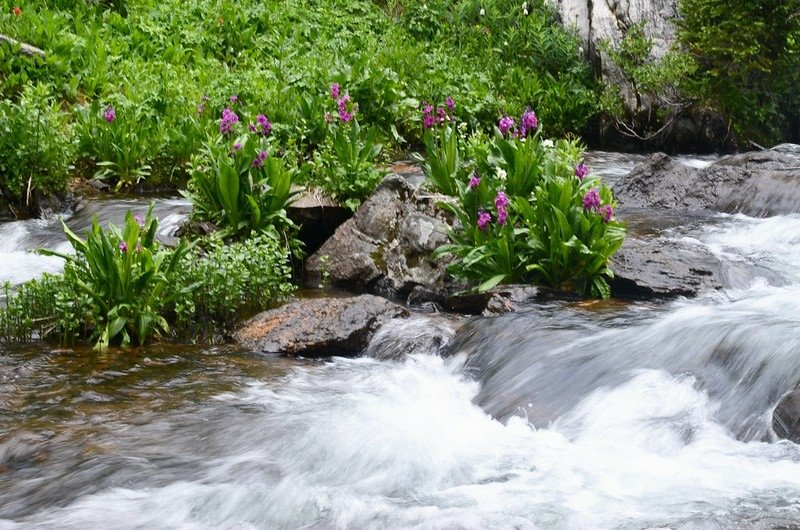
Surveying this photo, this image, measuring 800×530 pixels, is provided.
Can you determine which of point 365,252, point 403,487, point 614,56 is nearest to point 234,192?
point 365,252

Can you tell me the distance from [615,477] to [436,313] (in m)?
3.06

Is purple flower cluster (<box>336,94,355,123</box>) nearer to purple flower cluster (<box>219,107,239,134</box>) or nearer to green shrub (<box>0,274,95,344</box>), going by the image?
purple flower cluster (<box>219,107,239,134</box>)

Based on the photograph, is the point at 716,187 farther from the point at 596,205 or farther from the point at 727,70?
the point at 727,70

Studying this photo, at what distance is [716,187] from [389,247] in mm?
4363

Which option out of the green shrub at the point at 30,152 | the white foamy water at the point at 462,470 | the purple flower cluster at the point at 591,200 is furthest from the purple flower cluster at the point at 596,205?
the green shrub at the point at 30,152

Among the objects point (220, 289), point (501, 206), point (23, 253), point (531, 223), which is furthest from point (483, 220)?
point (23, 253)

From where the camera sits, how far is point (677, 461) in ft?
13.7

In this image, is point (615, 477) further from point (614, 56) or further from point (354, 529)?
point (614, 56)

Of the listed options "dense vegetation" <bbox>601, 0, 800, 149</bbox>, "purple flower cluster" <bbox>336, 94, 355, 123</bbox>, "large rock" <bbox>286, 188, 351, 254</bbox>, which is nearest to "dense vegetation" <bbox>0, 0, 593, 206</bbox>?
"large rock" <bbox>286, 188, 351, 254</bbox>

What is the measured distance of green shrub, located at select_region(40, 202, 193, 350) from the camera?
605 cm

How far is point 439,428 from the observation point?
475 cm

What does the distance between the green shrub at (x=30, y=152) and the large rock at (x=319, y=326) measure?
4615mm

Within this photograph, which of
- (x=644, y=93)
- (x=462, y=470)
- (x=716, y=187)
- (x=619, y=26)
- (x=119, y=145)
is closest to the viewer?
(x=462, y=470)

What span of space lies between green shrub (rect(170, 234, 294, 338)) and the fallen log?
7.02 meters
